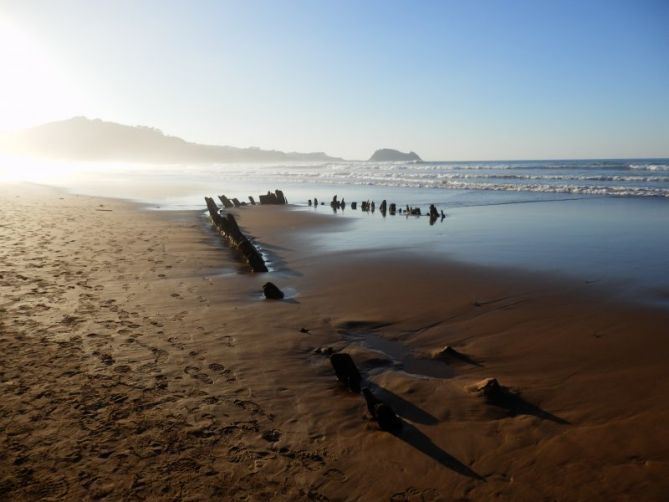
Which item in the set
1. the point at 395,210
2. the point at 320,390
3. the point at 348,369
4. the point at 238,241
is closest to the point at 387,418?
the point at 348,369

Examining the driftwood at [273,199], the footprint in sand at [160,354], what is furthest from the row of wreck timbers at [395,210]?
the footprint in sand at [160,354]

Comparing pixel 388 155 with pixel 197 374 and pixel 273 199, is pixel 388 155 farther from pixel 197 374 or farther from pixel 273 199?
pixel 197 374

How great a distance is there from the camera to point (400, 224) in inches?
695

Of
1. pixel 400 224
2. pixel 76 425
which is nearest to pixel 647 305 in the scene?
pixel 76 425

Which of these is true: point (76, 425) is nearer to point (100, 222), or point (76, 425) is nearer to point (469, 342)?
point (469, 342)

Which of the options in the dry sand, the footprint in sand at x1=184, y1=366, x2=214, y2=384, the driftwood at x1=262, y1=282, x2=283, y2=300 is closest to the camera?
the dry sand

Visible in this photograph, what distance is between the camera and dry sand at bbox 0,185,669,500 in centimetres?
334

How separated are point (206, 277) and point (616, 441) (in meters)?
7.61

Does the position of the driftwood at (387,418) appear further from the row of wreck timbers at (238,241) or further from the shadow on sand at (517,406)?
the row of wreck timbers at (238,241)

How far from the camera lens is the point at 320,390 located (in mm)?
4730

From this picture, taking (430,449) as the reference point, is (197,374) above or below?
above

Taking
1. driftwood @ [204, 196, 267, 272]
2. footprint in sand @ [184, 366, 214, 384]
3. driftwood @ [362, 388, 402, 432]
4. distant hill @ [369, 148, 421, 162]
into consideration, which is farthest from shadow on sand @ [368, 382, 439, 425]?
distant hill @ [369, 148, 421, 162]

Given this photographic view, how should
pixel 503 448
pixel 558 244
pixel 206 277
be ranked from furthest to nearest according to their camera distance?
1. pixel 558 244
2. pixel 206 277
3. pixel 503 448

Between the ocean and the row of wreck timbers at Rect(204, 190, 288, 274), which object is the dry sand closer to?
the row of wreck timbers at Rect(204, 190, 288, 274)
